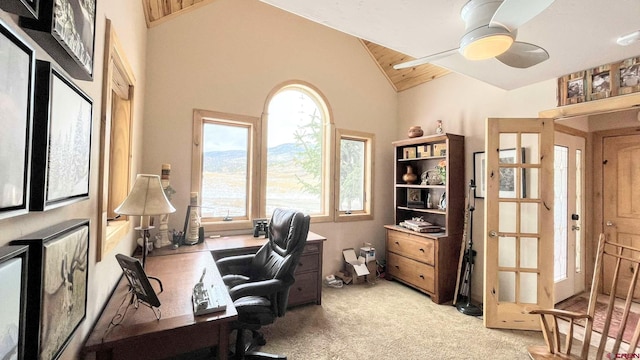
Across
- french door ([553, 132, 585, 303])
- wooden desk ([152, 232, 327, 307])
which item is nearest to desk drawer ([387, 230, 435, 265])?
wooden desk ([152, 232, 327, 307])

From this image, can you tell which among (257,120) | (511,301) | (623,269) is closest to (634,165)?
(623,269)

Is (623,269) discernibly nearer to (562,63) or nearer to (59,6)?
(562,63)

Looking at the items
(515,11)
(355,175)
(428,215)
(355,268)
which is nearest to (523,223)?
(428,215)

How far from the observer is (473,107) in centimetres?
350

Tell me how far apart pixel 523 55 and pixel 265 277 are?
2542 mm

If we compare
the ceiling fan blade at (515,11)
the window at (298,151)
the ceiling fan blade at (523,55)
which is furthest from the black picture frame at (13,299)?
the window at (298,151)

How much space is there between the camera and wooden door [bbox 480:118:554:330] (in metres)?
2.70

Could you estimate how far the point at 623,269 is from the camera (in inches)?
132

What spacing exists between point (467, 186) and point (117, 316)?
11.8 ft

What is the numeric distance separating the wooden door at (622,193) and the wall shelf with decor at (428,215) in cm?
177

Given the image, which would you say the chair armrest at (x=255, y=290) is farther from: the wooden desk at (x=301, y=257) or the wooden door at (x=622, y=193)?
the wooden door at (x=622, y=193)

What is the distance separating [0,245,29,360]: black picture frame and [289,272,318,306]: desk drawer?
2476 mm

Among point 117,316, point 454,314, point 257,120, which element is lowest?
point 454,314

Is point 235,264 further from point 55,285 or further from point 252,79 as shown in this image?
point 252,79
